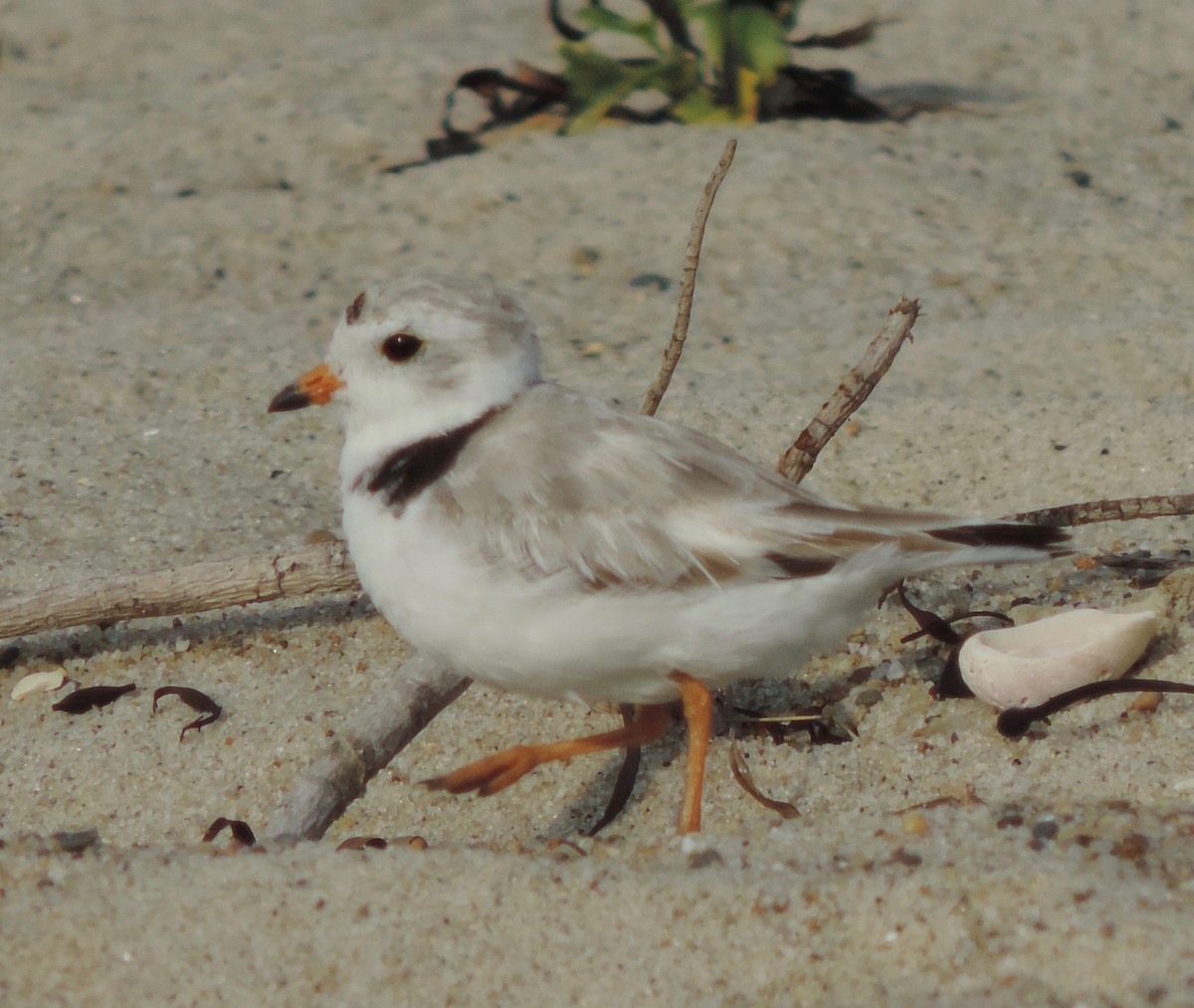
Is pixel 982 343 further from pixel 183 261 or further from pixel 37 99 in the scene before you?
pixel 37 99

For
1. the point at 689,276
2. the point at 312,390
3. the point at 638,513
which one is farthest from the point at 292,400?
the point at 689,276

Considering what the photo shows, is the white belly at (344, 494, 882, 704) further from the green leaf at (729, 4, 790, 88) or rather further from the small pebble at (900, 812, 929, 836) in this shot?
the green leaf at (729, 4, 790, 88)

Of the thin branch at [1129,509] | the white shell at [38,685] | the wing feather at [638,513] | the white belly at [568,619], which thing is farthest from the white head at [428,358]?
the thin branch at [1129,509]

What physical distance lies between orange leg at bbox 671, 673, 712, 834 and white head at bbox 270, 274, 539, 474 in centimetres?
69

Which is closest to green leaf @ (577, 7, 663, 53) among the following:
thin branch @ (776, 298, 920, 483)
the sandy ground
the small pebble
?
the sandy ground

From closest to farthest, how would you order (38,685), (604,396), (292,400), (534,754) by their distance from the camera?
(534,754) → (292,400) → (38,685) → (604,396)

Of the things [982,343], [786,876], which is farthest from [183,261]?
[786,876]

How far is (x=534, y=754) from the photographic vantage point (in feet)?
9.64

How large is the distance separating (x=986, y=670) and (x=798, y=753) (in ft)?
1.40

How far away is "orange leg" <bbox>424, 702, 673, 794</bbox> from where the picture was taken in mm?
2849

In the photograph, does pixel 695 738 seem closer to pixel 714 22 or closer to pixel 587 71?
pixel 714 22

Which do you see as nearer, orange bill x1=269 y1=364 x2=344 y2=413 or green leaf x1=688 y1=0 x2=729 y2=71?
orange bill x1=269 y1=364 x2=344 y2=413

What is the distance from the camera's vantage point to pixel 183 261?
5.77 meters

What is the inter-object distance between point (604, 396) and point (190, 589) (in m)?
1.72
